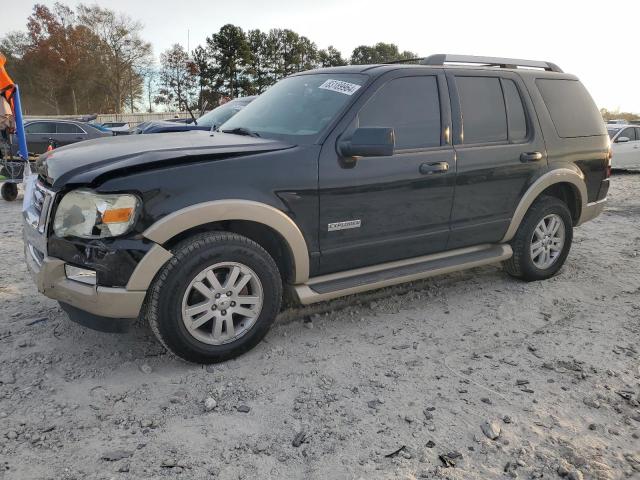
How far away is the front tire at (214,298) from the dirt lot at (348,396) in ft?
0.60

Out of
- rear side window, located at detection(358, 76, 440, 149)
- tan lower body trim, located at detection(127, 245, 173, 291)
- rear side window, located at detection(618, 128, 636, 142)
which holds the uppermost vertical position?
rear side window, located at detection(358, 76, 440, 149)

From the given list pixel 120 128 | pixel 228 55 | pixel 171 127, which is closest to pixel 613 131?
pixel 171 127

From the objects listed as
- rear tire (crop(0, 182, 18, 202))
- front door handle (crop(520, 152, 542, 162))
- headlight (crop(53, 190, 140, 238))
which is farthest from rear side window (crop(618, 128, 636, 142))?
headlight (crop(53, 190, 140, 238))

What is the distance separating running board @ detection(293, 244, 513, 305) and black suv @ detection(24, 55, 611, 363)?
0.01 meters

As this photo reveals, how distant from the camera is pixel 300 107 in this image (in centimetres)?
395

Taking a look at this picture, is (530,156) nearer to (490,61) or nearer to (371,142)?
(490,61)

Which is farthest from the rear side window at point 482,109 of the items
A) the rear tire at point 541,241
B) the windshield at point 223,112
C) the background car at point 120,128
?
the background car at point 120,128

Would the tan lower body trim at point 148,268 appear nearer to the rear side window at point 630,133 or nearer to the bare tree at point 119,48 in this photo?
the rear side window at point 630,133

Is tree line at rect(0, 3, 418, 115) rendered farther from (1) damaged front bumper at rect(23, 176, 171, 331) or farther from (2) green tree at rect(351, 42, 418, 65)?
(1) damaged front bumper at rect(23, 176, 171, 331)

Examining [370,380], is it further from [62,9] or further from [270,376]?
[62,9]

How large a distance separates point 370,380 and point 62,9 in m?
62.2

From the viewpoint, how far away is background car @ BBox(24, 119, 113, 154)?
1545 centimetres

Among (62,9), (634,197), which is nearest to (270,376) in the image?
(634,197)

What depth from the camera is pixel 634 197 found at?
10188 millimetres
